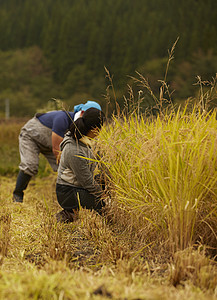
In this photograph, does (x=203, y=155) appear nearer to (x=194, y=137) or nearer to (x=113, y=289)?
(x=194, y=137)

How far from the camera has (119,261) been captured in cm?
192

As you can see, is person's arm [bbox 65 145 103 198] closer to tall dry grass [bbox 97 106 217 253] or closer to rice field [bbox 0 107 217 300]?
rice field [bbox 0 107 217 300]

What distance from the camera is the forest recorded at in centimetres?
3300

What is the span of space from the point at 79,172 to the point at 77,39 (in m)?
43.3

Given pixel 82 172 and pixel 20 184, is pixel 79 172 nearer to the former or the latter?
pixel 82 172

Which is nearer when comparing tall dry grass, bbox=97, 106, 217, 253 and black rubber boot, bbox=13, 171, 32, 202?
tall dry grass, bbox=97, 106, 217, 253

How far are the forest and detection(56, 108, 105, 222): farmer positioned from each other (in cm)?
2399

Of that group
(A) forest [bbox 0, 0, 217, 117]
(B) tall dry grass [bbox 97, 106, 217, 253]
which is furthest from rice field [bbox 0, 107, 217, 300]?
(A) forest [bbox 0, 0, 217, 117]

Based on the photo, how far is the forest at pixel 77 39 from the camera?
108ft

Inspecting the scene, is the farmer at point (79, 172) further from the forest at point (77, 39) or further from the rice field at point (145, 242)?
the forest at point (77, 39)

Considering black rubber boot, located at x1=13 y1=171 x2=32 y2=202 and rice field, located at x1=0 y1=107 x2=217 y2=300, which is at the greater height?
rice field, located at x1=0 y1=107 x2=217 y2=300

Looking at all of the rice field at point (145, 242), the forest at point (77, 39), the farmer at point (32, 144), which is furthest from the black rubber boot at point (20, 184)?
the forest at point (77, 39)

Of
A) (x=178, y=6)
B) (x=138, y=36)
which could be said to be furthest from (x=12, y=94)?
(x=178, y=6)

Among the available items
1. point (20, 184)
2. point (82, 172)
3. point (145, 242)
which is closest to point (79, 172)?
point (82, 172)
